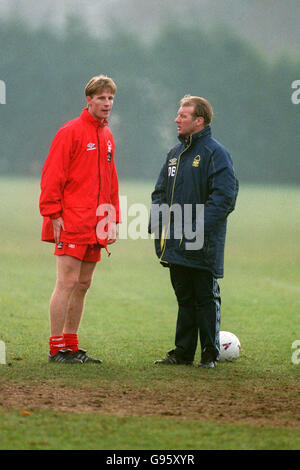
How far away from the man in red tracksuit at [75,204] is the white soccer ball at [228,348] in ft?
3.31

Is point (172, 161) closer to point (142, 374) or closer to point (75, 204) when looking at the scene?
point (75, 204)

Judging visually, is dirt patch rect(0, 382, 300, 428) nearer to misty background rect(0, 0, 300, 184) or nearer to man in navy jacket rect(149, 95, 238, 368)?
man in navy jacket rect(149, 95, 238, 368)

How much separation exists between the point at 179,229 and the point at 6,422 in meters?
2.21

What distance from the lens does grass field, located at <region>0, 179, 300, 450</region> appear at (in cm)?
363

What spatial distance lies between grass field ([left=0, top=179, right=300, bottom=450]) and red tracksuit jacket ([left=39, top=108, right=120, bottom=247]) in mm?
993

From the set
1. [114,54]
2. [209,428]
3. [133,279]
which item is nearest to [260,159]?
[114,54]

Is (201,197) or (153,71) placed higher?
(153,71)

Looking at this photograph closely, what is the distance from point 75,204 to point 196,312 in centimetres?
120

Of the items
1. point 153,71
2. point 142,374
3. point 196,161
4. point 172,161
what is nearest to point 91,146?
point 172,161

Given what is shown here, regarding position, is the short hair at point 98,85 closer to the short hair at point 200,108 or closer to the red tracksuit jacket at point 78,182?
the red tracksuit jacket at point 78,182

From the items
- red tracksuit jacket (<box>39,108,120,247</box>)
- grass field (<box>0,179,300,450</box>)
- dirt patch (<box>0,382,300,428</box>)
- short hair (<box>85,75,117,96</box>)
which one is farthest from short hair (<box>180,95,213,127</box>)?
dirt patch (<box>0,382,300,428</box>)

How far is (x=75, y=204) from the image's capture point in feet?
17.9

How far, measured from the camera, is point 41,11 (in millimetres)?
29766

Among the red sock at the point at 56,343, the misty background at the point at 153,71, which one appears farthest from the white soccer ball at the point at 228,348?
the misty background at the point at 153,71
